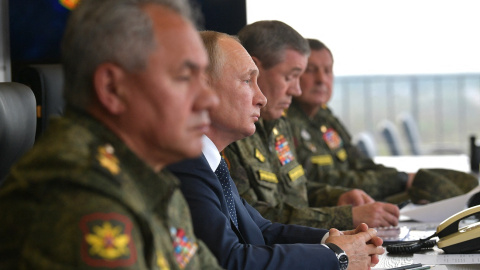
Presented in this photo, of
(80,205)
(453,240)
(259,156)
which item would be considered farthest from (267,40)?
(80,205)

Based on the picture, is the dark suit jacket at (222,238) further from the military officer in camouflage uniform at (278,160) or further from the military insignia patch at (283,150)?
the military insignia patch at (283,150)

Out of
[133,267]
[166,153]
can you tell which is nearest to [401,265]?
[166,153]

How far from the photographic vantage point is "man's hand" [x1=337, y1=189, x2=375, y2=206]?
9.26 ft

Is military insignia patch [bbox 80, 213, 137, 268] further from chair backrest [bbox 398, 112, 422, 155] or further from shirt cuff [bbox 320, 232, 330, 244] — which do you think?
chair backrest [bbox 398, 112, 422, 155]

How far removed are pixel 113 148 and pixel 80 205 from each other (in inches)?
4.9

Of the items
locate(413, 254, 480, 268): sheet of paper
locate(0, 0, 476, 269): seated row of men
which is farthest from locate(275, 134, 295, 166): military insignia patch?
locate(0, 0, 476, 269): seated row of men

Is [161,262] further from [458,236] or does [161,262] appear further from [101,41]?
[458,236]

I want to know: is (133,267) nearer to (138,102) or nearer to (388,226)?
(138,102)

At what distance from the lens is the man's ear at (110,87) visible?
99cm

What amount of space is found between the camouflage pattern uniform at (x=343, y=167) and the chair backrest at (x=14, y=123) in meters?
1.82

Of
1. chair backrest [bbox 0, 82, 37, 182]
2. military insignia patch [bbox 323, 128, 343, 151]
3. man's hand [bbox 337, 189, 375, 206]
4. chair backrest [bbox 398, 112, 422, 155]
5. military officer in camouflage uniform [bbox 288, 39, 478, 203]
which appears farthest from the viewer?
A: chair backrest [bbox 398, 112, 422, 155]

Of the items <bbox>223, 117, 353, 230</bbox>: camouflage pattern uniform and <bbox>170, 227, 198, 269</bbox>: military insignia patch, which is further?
<bbox>223, 117, 353, 230</bbox>: camouflage pattern uniform

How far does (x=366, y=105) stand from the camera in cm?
870

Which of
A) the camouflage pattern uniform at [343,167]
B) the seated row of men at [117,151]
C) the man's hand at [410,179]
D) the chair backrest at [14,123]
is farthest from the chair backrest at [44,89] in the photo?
the man's hand at [410,179]
